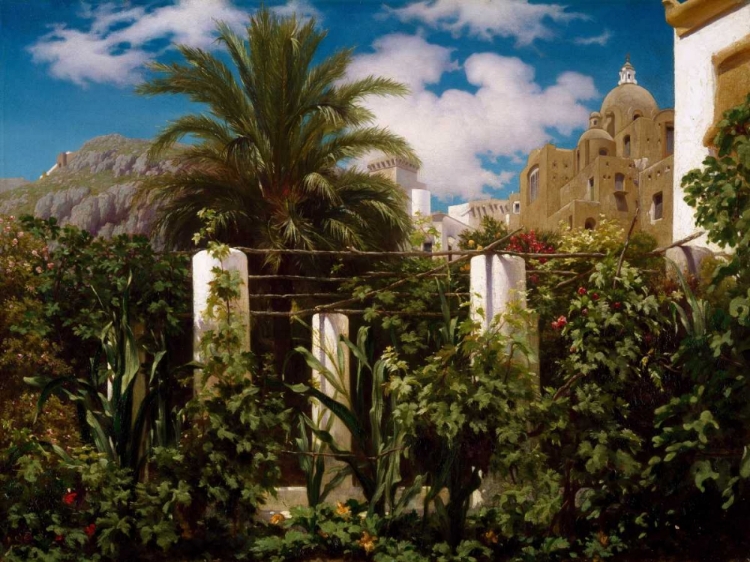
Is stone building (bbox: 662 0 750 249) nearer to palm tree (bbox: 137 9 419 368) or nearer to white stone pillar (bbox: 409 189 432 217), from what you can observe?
white stone pillar (bbox: 409 189 432 217)

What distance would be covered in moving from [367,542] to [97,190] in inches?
285

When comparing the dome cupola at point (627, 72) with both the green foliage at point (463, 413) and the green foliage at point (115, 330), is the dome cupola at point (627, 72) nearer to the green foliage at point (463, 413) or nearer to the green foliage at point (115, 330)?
the green foliage at point (463, 413)

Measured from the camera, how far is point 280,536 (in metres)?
5.14

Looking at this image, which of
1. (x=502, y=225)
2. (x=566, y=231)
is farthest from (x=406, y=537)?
(x=502, y=225)

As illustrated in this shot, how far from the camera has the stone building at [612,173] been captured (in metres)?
7.39

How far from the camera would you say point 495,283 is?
5.49 meters

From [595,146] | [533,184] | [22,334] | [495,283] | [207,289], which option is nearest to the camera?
[495,283]

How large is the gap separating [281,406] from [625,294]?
226cm

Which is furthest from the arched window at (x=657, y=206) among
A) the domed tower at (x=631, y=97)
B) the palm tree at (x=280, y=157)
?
the palm tree at (x=280, y=157)

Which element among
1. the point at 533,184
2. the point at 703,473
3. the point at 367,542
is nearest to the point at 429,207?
the point at 533,184

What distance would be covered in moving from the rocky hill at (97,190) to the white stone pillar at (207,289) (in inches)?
95.0

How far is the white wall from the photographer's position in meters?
6.54

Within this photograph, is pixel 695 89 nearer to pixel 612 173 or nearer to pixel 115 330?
pixel 612 173

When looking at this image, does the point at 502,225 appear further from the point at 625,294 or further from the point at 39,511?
the point at 39,511
